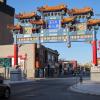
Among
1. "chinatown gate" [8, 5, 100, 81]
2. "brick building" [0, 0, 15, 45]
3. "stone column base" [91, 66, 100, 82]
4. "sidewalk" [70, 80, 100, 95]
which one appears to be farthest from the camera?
"brick building" [0, 0, 15, 45]

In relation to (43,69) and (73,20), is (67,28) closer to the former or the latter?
(73,20)

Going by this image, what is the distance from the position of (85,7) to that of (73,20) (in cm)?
257

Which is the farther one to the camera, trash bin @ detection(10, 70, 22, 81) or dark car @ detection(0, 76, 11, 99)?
trash bin @ detection(10, 70, 22, 81)

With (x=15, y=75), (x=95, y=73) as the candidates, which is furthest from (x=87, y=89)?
(x=15, y=75)

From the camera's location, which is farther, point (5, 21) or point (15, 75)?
point (5, 21)

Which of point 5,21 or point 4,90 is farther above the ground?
point 5,21

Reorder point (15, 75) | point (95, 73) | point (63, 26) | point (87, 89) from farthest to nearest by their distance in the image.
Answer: point (15, 75)
point (63, 26)
point (95, 73)
point (87, 89)

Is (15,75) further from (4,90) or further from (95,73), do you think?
(4,90)

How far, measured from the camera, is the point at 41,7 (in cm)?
5622

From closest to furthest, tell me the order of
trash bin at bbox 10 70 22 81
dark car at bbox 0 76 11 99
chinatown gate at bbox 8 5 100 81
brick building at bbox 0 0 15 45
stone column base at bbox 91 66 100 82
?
dark car at bbox 0 76 11 99
stone column base at bbox 91 66 100 82
chinatown gate at bbox 8 5 100 81
trash bin at bbox 10 70 22 81
brick building at bbox 0 0 15 45

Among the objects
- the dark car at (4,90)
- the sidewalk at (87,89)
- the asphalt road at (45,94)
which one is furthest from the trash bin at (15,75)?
the dark car at (4,90)

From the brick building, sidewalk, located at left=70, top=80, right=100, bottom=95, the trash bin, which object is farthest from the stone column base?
the brick building

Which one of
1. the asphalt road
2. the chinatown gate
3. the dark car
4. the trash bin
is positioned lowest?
the asphalt road

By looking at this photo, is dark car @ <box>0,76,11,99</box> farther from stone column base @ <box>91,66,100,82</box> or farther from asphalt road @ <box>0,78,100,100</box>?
stone column base @ <box>91,66,100,82</box>
